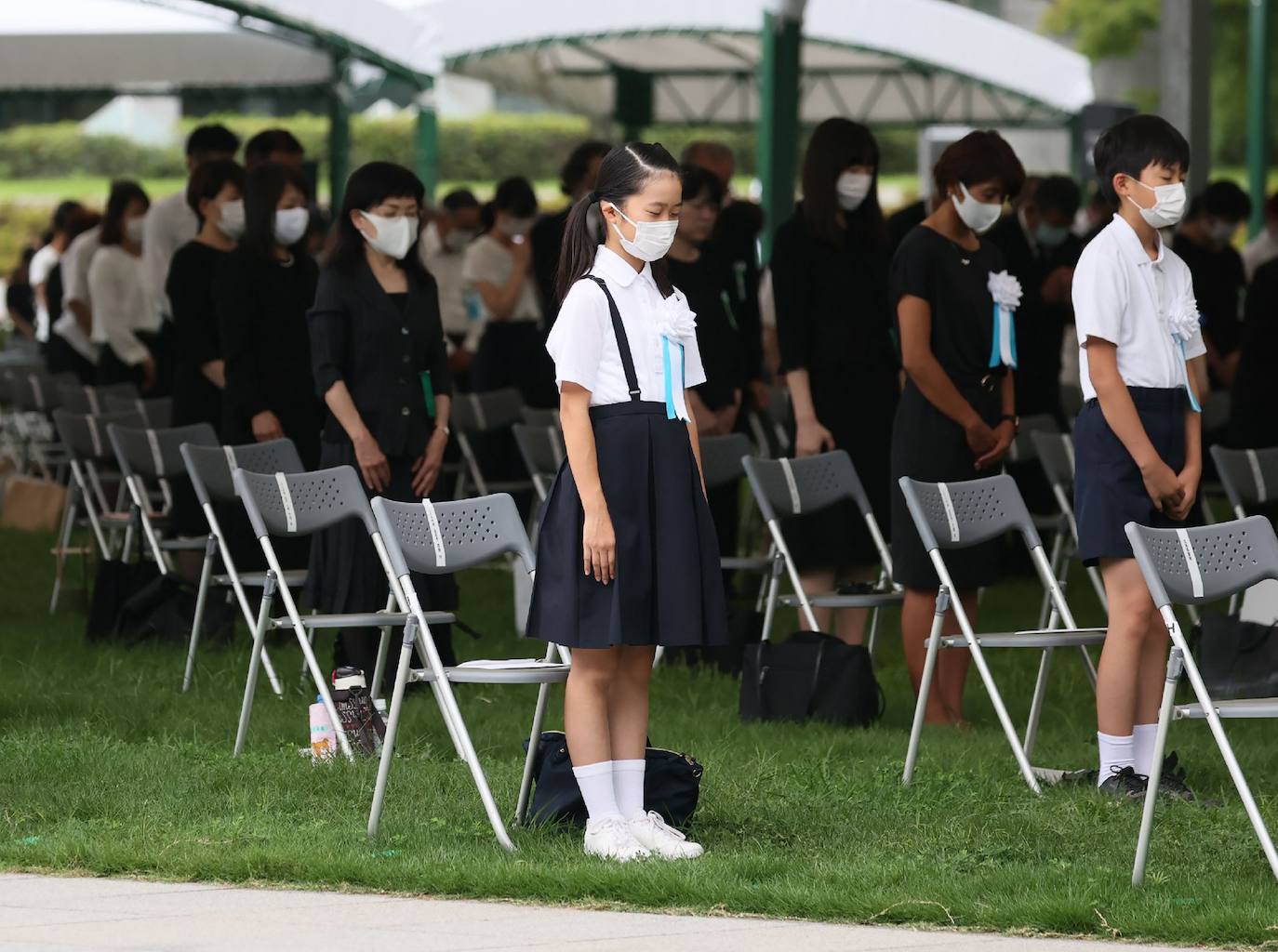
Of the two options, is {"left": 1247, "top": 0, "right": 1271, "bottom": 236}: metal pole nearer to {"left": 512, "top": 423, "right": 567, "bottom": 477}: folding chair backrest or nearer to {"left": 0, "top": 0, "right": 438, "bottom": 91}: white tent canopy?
{"left": 0, "top": 0, "right": 438, "bottom": 91}: white tent canopy

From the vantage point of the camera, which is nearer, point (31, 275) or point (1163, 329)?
point (1163, 329)

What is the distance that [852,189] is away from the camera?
28.9 ft

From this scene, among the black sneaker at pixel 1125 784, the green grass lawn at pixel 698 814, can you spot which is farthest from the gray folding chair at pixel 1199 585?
the black sneaker at pixel 1125 784

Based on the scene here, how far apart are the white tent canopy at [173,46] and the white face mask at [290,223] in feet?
28.8

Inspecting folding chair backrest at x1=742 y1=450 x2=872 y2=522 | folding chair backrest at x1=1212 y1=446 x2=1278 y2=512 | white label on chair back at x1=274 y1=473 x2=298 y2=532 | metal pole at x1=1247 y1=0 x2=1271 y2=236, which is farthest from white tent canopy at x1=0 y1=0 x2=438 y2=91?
white label on chair back at x1=274 y1=473 x2=298 y2=532

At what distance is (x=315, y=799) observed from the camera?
6.76 meters

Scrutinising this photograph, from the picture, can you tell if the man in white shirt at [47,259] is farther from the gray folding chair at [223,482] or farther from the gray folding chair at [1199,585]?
the gray folding chair at [1199,585]

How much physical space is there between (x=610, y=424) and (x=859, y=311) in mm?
3163

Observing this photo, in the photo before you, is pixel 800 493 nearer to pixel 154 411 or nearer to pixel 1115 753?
pixel 1115 753

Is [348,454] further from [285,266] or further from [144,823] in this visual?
[144,823]

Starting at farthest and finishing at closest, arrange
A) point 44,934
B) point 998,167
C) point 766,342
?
point 766,342 < point 998,167 < point 44,934

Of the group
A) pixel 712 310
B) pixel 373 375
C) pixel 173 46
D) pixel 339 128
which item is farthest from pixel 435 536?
pixel 339 128

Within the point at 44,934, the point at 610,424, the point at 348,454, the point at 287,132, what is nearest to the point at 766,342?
the point at 287,132

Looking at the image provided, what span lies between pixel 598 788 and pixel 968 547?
215 cm
